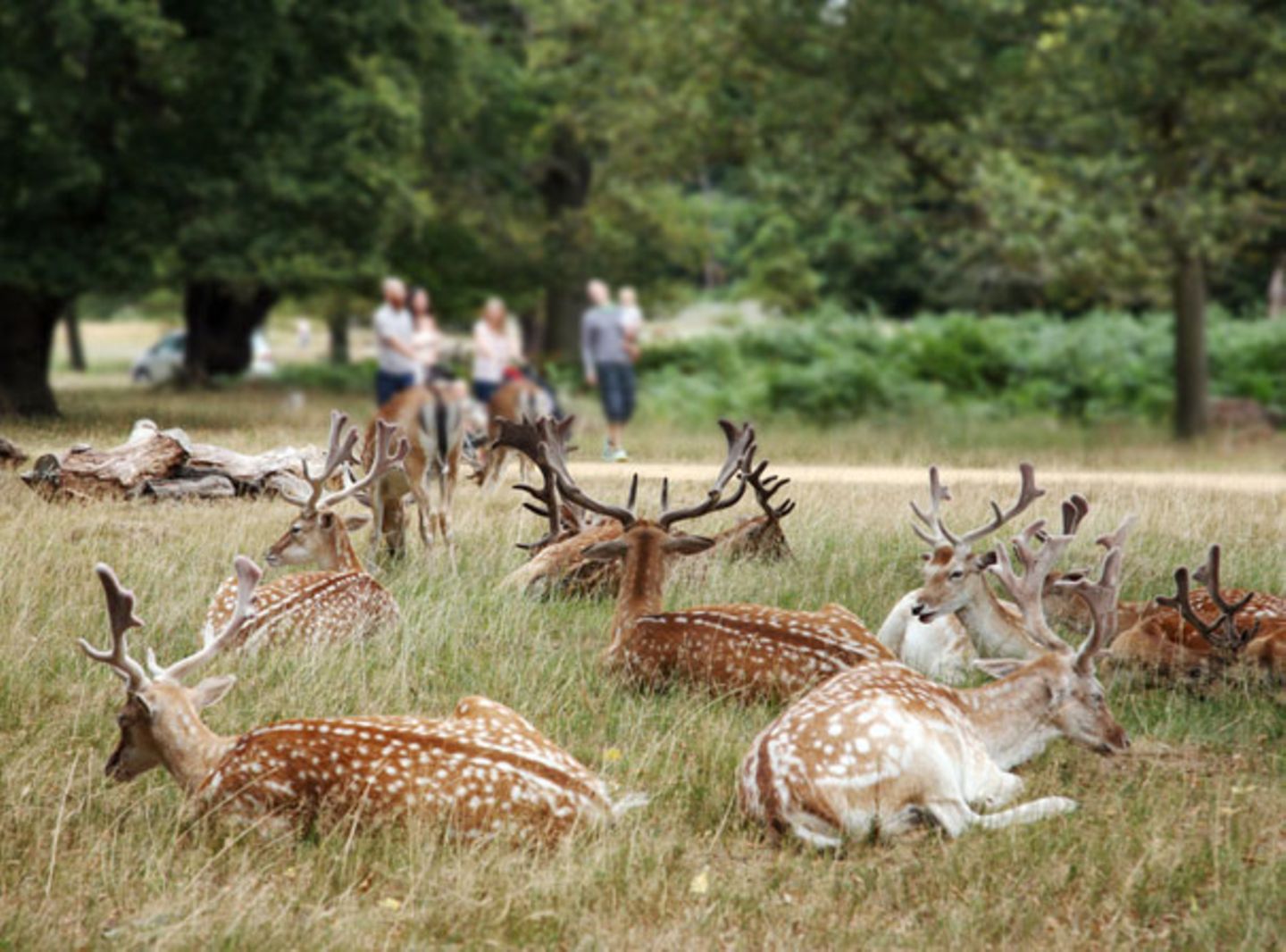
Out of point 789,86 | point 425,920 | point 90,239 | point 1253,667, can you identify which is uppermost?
point 789,86

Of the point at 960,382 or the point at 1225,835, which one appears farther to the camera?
the point at 960,382

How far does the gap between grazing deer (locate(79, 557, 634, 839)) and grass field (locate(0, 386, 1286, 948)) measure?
0.31ft

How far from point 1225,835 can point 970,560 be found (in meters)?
1.95

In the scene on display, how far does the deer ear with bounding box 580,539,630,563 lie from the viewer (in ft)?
23.6

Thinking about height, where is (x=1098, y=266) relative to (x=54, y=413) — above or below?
above

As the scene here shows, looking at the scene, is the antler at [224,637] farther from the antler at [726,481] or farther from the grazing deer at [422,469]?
the grazing deer at [422,469]

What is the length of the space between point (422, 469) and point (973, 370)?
16.6 m

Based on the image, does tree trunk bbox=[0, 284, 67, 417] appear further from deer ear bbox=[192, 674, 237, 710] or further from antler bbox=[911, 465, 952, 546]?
deer ear bbox=[192, 674, 237, 710]

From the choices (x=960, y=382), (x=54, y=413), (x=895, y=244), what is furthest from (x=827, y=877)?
(x=895, y=244)

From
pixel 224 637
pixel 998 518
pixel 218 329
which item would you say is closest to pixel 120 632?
pixel 224 637

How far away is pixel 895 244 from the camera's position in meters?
37.7

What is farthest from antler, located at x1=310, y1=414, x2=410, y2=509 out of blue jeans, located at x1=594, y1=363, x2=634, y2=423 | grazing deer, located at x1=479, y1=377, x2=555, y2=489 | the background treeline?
the background treeline

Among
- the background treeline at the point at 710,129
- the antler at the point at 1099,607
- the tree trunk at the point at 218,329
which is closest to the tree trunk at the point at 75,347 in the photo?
the tree trunk at the point at 218,329

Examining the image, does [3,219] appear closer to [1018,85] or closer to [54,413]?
[54,413]
